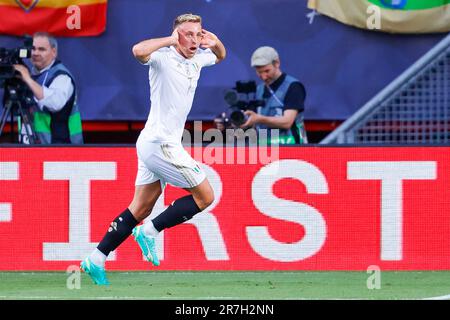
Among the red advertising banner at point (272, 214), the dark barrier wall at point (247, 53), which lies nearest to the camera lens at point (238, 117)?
the red advertising banner at point (272, 214)

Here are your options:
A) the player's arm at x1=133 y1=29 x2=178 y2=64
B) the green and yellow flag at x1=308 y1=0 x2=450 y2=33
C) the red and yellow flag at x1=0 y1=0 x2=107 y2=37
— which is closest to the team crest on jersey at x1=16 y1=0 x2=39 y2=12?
the red and yellow flag at x1=0 y1=0 x2=107 y2=37

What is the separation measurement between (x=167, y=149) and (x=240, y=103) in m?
2.84

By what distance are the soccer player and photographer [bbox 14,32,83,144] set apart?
10.7 ft

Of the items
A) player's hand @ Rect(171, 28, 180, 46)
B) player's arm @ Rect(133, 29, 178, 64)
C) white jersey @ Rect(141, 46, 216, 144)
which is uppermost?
player's hand @ Rect(171, 28, 180, 46)

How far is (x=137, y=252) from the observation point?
12750mm

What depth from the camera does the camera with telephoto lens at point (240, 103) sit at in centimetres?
1327

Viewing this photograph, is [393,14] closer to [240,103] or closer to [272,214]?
[240,103]

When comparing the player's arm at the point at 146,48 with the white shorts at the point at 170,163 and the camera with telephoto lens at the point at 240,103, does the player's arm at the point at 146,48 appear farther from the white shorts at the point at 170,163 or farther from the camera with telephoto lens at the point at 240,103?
the camera with telephoto lens at the point at 240,103

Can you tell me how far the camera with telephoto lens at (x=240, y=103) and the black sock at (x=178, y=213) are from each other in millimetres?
2293

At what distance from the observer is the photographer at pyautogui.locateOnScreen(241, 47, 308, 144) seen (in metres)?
13.4

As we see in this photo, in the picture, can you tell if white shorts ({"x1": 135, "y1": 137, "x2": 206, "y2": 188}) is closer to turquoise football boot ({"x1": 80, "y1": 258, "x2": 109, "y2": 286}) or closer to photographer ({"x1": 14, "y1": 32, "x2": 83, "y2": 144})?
turquoise football boot ({"x1": 80, "y1": 258, "x2": 109, "y2": 286})

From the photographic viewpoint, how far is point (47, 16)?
15312mm
